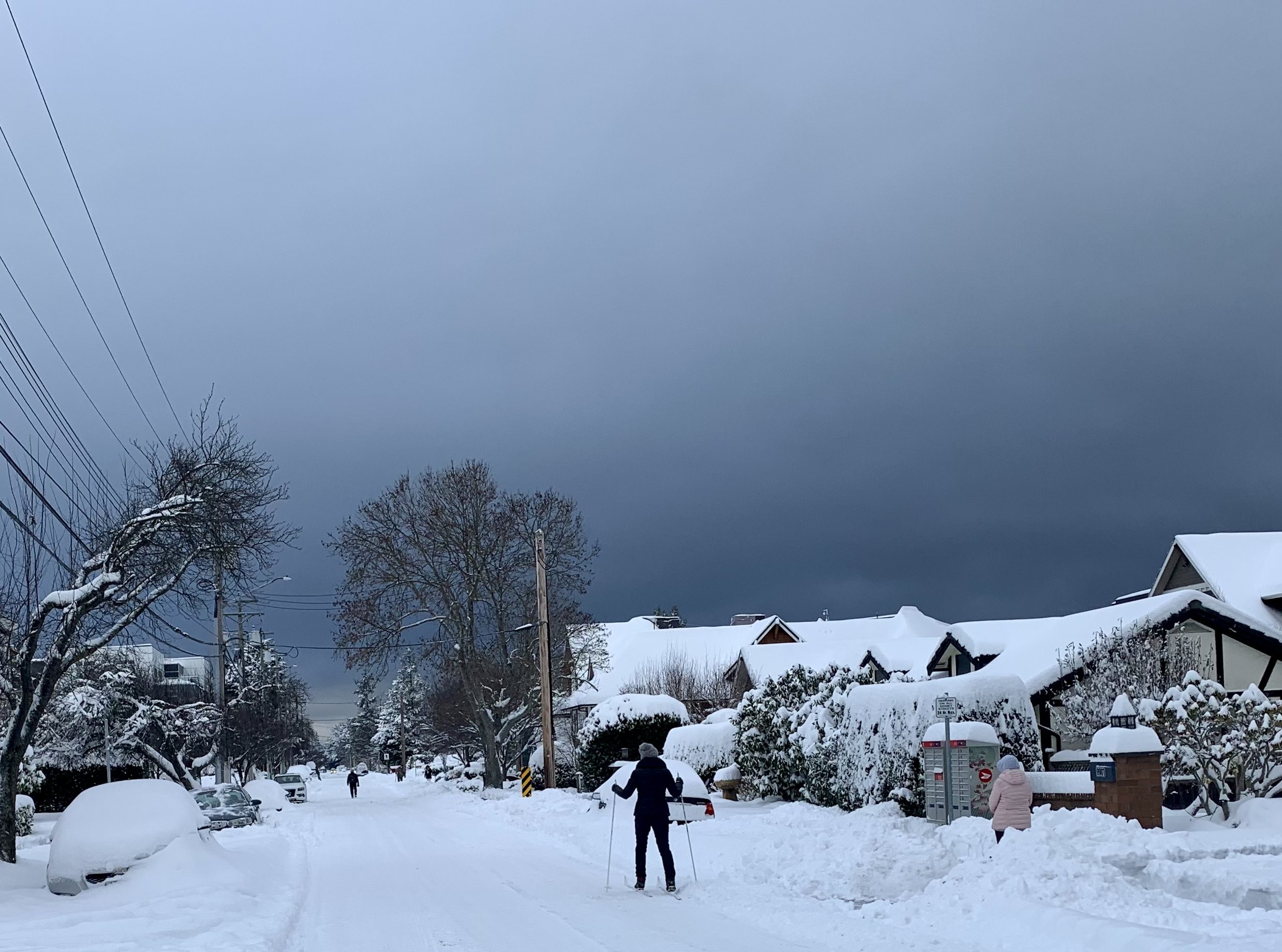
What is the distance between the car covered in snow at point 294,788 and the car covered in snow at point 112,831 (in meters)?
41.0

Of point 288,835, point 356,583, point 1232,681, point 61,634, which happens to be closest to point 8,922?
point 61,634

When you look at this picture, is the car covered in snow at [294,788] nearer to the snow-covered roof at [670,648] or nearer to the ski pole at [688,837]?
the snow-covered roof at [670,648]

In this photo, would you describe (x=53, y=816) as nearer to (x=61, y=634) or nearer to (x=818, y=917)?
(x=61, y=634)

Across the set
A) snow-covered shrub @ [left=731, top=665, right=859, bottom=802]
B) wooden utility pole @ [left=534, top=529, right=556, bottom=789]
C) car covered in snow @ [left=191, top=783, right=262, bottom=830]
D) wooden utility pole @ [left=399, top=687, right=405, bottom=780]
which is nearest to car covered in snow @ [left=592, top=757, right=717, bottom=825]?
wooden utility pole @ [left=534, top=529, right=556, bottom=789]

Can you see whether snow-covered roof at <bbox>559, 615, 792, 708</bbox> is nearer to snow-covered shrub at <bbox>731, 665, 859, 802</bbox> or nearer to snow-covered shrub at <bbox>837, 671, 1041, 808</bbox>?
snow-covered shrub at <bbox>731, 665, 859, 802</bbox>

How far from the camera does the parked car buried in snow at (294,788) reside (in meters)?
55.4

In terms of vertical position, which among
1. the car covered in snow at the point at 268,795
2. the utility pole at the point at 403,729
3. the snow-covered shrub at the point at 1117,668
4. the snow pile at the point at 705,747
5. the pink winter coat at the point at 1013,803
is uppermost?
the snow-covered shrub at the point at 1117,668

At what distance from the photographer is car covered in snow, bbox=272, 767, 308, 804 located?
182ft

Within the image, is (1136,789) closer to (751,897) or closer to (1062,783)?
(1062,783)

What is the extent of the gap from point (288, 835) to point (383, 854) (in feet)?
26.8

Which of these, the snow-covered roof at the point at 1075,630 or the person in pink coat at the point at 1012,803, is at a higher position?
the snow-covered roof at the point at 1075,630

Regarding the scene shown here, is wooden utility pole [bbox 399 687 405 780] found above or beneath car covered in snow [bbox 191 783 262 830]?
beneath

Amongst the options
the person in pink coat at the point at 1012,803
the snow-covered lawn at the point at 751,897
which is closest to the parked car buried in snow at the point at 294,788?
the snow-covered lawn at the point at 751,897

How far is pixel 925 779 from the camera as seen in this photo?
2081 centimetres
